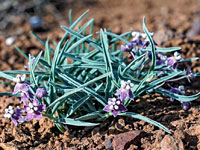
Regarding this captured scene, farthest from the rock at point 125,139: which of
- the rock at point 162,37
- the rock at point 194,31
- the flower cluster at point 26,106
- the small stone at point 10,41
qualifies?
the small stone at point 10,41

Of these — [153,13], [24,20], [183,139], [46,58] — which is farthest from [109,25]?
[183,139]

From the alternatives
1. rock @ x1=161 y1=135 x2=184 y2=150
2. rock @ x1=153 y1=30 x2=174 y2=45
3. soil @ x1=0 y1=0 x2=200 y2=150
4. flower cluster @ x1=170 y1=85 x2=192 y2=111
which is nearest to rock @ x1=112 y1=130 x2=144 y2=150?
soil @ x1=0 y1=0 x2=200 y2=150

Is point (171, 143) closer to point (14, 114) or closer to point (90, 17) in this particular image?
point (14, 114)

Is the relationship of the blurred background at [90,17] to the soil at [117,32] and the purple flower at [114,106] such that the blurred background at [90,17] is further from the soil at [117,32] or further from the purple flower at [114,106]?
the purple flower at [114,106]

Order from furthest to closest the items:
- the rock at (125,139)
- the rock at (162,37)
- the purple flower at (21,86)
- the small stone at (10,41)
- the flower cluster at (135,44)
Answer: the small stone at (10,41), the rock at (162,37), the flower cluster at (135,44), the rock at (125,139), the purple flower at (21,86)

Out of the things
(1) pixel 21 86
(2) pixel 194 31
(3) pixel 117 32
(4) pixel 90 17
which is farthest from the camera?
(4) pixel 90 17

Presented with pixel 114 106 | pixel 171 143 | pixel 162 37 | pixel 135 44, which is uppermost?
pixel 162 37

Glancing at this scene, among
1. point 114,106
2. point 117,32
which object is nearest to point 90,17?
point 117,32
